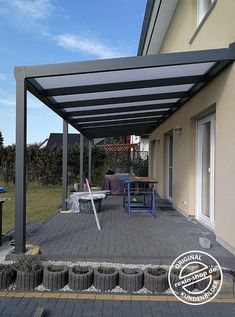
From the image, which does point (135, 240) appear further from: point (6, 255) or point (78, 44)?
point (78, 44)

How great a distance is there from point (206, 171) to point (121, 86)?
2670mm

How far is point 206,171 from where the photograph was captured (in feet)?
22.6

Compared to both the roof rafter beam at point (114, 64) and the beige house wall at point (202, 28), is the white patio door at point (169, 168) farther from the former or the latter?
the roof rafter beam at point (114, 64)

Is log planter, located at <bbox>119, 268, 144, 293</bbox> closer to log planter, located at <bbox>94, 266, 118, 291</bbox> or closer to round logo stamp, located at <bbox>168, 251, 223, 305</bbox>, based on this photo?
log planter, located at <bbox>94, 266, 118, 291</bbox>

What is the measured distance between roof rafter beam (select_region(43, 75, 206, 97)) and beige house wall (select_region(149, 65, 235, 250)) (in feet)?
1.73

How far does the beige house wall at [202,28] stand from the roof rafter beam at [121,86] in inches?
30.9

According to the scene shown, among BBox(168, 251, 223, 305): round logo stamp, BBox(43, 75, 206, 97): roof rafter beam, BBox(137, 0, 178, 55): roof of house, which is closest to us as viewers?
BBox(168, 251, 223, 305): round logo stamp

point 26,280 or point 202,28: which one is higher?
point 202,28

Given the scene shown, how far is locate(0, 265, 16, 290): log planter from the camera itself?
384 cm

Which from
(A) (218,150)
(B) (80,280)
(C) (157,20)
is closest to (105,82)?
(A) (218,150)

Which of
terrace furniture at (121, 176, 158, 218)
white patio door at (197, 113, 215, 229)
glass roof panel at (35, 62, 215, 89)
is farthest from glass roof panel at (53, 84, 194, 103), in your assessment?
terrace furniture at (121, 176, 158, 218)

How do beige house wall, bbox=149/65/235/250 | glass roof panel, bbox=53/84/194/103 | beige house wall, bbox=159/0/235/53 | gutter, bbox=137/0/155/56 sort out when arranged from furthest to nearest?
gutter, bbox=137/0/155/56 < glass roof panel, bbox=53/84/194/103 < beige house wall, bbox=159/0/235/53 < beige house wall, bbox=149/65/235/250

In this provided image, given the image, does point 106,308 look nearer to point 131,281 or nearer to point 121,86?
point 131,281

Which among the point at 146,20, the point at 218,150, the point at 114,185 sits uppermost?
the point at 146,20
